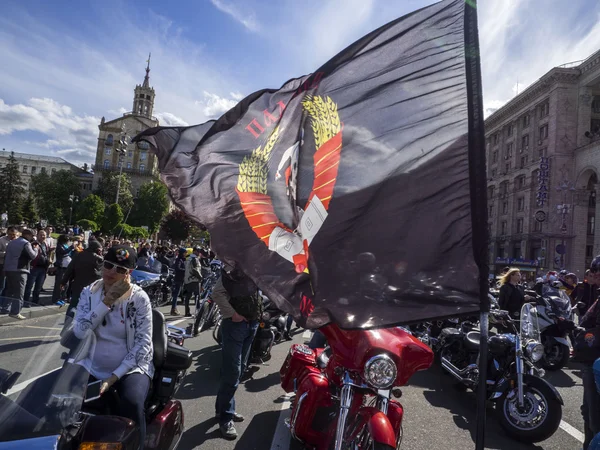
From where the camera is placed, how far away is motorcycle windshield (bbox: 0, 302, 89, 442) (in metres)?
1.92

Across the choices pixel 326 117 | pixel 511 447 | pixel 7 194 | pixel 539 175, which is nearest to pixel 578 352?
pixel 511 447

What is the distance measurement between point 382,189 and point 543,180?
176 ft

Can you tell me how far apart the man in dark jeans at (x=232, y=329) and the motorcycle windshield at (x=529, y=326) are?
3.06 m

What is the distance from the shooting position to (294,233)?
2.60 metres

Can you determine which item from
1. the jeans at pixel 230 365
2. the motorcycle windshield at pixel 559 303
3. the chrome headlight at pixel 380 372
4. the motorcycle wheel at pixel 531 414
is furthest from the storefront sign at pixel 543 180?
the chrome headlight at pixel 380 372

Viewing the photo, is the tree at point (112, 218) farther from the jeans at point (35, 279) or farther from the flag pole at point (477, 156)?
the flag pole at point (477, 156)

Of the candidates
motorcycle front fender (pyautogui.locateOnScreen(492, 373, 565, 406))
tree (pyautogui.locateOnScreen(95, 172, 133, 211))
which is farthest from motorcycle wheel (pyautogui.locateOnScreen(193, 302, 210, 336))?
tree (pyautogui.locateOnScreen(95, 172, 133, 211))

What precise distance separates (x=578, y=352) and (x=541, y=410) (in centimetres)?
84

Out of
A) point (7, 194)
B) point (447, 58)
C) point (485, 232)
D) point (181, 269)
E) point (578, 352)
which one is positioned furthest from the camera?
point (7, 194)

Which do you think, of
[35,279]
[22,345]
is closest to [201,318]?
[35,279]

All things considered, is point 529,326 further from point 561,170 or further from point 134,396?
point 561,170

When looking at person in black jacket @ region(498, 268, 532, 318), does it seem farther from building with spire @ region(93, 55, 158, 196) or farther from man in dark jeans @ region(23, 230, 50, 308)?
building with spire @ region(93, 55, 158, 196)

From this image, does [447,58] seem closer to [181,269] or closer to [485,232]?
[485,232]

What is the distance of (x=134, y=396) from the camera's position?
9.19 ft
